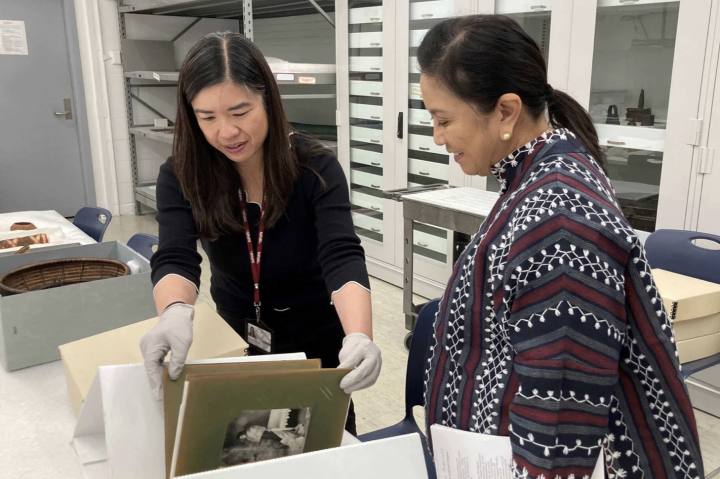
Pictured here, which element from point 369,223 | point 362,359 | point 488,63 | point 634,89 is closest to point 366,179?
point 369,223

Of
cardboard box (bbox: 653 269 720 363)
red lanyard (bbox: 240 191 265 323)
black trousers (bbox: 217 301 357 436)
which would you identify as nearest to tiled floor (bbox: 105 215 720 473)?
cardboard box (bbox: 653 269 720 363)

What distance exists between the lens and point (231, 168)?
4.41 feet

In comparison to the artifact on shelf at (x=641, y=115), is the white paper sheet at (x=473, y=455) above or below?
below

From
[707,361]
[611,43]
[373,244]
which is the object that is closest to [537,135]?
[707,361]

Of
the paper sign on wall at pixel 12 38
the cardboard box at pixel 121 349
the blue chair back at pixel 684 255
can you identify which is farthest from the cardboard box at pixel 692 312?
the paper sign on wall at pixel 12 38

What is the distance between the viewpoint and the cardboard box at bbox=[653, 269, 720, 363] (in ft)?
5.84

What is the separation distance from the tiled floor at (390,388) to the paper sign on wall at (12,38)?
2964mm

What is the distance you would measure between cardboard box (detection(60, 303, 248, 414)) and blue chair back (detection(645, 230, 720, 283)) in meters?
1.54

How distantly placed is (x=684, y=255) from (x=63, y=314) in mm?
1929

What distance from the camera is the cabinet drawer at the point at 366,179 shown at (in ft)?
13.0

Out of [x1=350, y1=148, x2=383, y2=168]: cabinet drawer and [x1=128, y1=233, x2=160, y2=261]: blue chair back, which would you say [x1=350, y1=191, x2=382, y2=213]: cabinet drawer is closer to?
[x1=350, y1=148, x2=383, y2=168]: cabinet drawer

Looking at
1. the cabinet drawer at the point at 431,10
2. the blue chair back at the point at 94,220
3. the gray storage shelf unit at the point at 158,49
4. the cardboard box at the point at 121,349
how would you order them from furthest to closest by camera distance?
1. the gray storage shelf unit at the point at 158,49
2. the cabinet drawer at the point at 431,10
3. the blue chair back at the point at 94,220
4. the cardboard box at the point at 121,349

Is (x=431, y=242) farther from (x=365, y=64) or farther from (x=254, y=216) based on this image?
(x=254, y=216)

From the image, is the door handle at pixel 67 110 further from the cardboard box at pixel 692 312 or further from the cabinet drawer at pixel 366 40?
the cardboard box at pixel 692 312
